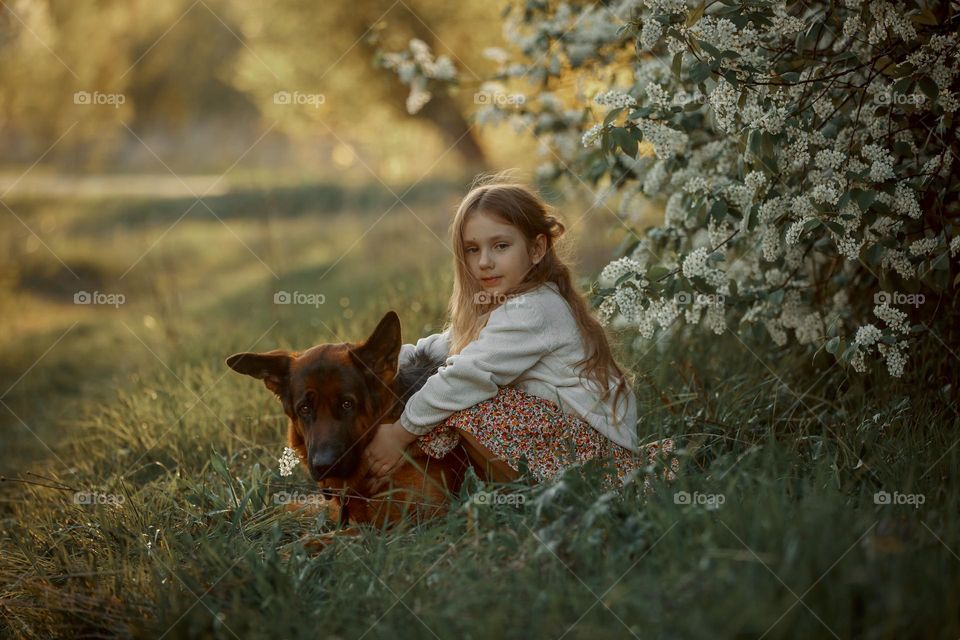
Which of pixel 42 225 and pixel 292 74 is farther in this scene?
pixel 42 225

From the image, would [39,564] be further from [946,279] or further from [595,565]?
[946,279]

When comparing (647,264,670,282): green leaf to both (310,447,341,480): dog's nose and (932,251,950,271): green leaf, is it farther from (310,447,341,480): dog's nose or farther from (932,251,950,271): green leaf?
(310,447,341,480): dog's nose

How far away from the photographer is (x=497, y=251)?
159 inches

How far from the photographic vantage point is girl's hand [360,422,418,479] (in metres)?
3.80

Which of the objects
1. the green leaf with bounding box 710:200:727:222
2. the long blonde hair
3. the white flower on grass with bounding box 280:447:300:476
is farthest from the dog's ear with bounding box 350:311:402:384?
the green leaf with bounding box 710:200:727:222

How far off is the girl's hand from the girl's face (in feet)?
2.61

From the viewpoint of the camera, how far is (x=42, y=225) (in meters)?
14.7

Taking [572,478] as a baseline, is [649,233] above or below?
above

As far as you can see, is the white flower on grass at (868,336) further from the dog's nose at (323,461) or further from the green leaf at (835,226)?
the dog's nose at (323,461)

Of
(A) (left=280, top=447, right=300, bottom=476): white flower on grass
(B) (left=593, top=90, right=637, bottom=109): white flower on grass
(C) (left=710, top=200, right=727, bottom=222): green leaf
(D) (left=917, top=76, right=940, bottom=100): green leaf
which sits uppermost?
(B) (left=593, top=90, right=637, bottom=109): white flower on grass

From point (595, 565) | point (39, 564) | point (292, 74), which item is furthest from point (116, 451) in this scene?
point (292, 74)

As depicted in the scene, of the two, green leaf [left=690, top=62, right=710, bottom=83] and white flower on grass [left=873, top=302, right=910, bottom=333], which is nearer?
green leaf [left=690, top=62, right=710, bottom=83]

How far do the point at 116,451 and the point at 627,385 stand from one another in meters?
3.26

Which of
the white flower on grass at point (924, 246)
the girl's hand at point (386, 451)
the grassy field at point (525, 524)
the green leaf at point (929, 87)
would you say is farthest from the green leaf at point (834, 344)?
the girl's hand at point (386, 451)
